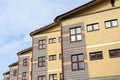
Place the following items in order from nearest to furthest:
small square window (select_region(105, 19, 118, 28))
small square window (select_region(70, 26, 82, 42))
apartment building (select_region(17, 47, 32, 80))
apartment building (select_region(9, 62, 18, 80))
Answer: small square window (select_region(105, 19, 118, 28))
small square window (select_region(70, 26, 82, 42))
apartment building (select_region(17, 47, 32, 80))
apartment building (select_region(9, 62, 18, 80))

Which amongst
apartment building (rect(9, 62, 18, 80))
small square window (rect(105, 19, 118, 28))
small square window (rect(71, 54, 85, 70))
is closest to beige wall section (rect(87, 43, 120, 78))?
small square window (rect(71, 54, 85, 70))

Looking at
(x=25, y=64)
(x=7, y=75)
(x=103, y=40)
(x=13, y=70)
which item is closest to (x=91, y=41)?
(x=103, y=40)

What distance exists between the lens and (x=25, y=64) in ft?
137

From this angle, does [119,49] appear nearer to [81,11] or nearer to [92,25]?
[92,25]

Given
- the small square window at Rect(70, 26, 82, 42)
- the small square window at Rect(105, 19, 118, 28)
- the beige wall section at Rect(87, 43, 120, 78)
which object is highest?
the small square window at Rect(105, 19, 118, 28)

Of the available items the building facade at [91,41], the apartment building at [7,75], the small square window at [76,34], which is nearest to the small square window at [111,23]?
the building facade at [91,41]

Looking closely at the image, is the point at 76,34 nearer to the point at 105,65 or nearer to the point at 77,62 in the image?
the point at 77,62

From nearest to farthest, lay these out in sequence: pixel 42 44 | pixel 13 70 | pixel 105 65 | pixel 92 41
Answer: pixel 105 65, pixel 92 41, pixel 42 44, pixel 13 70

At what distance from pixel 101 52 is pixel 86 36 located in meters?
2.72

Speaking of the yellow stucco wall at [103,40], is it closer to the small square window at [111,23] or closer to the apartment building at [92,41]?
the apartment building at [92,41]

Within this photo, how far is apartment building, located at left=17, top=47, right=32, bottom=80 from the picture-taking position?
4091cm

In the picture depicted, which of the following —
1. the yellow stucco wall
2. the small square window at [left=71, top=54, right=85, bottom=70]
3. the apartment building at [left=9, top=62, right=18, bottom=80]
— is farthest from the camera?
the apartment building at [left=9, top=62, right=18, bottom=80]

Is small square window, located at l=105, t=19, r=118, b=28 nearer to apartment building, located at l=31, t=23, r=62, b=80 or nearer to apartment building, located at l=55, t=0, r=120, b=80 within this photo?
apartment building, located at l=55, t=0, r=120, b=80

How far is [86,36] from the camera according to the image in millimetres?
25562
